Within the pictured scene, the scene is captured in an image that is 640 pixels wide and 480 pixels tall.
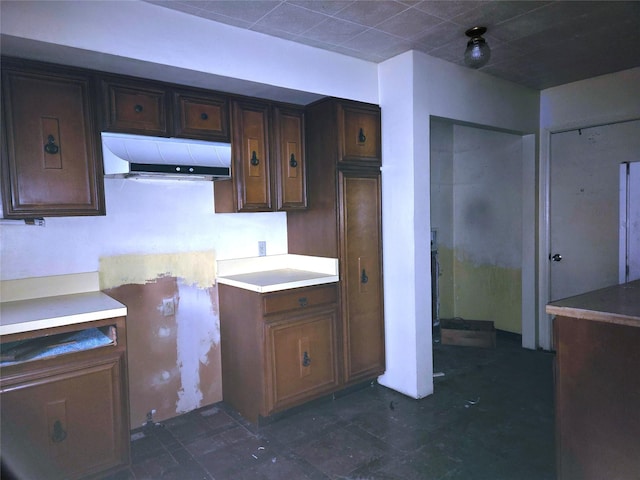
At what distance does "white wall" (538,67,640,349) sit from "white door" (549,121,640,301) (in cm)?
6

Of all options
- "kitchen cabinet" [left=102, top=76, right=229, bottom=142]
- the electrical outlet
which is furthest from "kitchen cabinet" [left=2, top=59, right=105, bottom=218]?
the electrical outlet

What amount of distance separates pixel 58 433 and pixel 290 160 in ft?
6.78

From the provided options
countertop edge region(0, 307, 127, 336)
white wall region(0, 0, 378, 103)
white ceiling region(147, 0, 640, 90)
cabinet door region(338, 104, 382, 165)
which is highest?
white ceiling region(147, 0, 640, 90)

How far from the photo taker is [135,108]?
2348mm

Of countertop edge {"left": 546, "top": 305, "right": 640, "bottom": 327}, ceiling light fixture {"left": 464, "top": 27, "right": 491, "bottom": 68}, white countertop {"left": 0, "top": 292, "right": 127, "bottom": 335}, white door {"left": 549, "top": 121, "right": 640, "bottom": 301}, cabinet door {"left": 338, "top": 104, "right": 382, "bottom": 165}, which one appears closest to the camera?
countertop edge {"left": 546, "top": 305, "right": 640, "bottom": 327}

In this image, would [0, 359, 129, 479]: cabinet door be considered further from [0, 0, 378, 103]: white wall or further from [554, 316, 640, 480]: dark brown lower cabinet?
[554, 316, 640, 480]: dark brown lower cabinet

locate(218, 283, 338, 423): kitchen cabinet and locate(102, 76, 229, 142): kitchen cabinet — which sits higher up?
locate(102, 76, 229, 142): kitchen cabinet

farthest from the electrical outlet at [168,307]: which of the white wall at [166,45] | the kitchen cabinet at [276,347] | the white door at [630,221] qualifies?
the white door at [630,221]

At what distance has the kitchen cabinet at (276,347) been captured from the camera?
2.59m

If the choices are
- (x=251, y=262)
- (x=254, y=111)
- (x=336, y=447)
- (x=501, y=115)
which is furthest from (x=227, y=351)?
(x=501, y=115)

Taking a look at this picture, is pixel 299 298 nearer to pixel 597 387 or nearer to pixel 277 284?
pixel 277 284

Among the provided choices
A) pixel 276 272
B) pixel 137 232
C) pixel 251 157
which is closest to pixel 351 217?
pixel 276 272

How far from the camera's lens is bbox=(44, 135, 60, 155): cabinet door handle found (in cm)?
208

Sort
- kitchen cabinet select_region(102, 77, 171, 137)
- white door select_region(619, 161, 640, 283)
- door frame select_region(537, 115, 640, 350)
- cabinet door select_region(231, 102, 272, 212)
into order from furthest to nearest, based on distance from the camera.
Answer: door frame select_region(537, 115, 640, 350), white door select_region(619, 161, 640, 283), cabinet door select_region(231, 102, 272, 212), kitchen cabinet select_region(102, 77, 171, 137)
